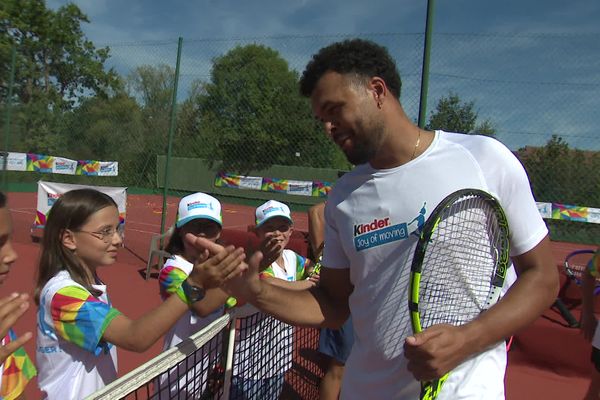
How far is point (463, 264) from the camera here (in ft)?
5.16

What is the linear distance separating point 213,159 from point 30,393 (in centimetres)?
849

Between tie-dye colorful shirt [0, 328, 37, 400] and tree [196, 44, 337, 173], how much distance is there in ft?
24.1

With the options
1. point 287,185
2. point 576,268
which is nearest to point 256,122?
point 287,185

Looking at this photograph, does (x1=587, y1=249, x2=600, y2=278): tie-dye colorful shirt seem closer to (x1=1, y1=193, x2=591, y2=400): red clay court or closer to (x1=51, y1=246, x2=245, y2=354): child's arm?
(x1=1, y1=193, x2=591, y2=400): red clay court

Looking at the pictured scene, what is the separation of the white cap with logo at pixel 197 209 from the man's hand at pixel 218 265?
1104 millimetres

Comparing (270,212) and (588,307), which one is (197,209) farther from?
(588,307)

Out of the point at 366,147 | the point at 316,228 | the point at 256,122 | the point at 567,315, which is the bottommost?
the point at 567,315

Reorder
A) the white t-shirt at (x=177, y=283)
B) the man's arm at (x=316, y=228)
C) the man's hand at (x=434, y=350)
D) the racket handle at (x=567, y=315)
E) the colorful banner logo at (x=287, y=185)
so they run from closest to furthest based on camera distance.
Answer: the man's hand at (x=434, y=350) → the white t-shirt at (x=177, y=283) → the man's arm at (x=316, y=228) → the racket handle at (x=567, y=315) → the colorful banner logo at (x=287, y=185)

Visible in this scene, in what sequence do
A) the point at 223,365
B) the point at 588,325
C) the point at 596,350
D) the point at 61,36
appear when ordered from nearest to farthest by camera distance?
the point at 223,365
the point at 596,350
the point at 588,325
the point at 61,36

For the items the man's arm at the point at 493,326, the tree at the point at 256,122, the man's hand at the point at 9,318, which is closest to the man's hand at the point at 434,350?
the man's arm at the point at 493,326

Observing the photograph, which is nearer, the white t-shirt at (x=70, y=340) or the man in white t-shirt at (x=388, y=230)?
the man in white t-shirt at (x=388, y=230)

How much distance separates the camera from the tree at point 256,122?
1029cm

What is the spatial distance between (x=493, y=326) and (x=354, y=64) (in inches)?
37.9

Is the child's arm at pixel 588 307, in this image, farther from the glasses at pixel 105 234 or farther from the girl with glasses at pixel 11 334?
the girl with glasses at pixel 11 334
